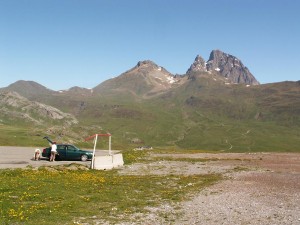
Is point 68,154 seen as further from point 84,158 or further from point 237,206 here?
point 237,206

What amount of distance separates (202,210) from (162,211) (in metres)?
2.59

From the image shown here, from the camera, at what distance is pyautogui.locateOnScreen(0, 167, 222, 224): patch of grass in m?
20.6

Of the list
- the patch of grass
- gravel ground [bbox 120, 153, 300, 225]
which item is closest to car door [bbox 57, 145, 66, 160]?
the patch of grass

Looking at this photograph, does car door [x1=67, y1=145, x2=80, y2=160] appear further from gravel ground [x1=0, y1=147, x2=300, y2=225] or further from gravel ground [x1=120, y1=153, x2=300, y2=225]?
gravel ground [x1=0, y1=147, x2=300, y2=225]

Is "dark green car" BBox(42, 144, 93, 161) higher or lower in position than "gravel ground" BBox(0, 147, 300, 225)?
higher

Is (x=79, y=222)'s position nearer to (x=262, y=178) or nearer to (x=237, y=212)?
(x=237, y=212)

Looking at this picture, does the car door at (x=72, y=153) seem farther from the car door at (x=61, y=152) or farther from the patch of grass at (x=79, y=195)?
the patch of grass at (x=79, y=195)

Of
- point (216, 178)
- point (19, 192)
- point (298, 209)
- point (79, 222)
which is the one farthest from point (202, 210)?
point (216, 178)

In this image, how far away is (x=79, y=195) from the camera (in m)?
27.0

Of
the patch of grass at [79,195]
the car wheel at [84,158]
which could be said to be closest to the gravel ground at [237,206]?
the patch of grass at [79,195]

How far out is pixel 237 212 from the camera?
72.1 ft

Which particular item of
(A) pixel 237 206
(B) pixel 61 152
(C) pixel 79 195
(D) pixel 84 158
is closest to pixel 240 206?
(A) pixel 237 206

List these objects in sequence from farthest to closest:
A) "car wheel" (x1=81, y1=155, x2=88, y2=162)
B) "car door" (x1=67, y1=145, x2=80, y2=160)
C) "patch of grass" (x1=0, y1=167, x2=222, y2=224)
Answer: "car wheel" (x1=81, y1=155, x2=88, y2=162)
"car door" (x1=67, y1=145, x2=80, y2=160)
"patch of grass" (x1=0, y1=167, x2=222, y2=224)

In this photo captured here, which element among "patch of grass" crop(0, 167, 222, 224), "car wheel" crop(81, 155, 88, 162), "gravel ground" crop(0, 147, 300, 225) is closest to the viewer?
"gravel ground" crop(0, 147, 300, 225)
